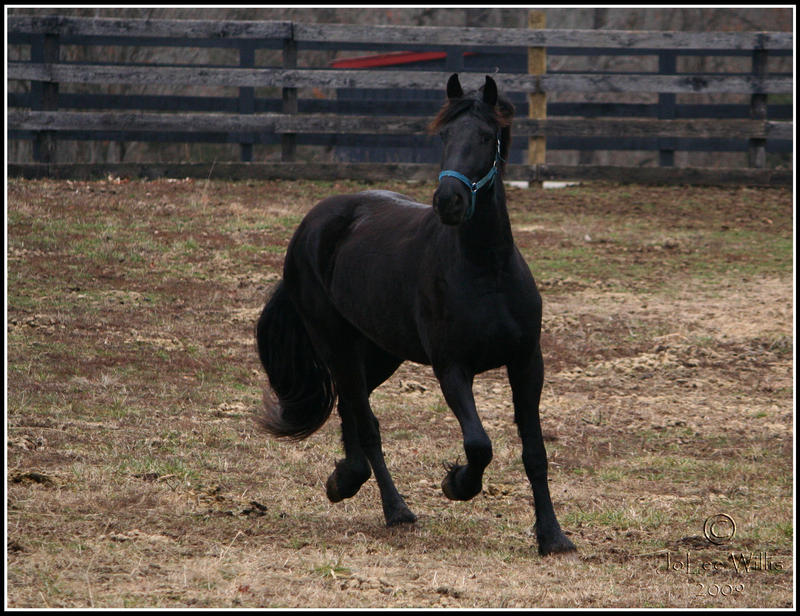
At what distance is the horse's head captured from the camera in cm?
433

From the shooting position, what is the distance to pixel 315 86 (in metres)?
15.1

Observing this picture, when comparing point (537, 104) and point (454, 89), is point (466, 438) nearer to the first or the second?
point (454, 89)

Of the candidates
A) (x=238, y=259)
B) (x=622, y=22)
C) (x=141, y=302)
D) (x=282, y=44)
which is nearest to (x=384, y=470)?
Result: (x=141, y=302)

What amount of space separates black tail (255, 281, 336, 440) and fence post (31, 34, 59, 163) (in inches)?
394

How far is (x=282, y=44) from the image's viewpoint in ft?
50.3

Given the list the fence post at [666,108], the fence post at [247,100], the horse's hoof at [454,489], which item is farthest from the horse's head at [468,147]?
the fence post at [666,108]

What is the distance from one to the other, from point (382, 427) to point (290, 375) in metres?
1.43

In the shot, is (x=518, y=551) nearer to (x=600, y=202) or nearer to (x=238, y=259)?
(x=238, y=259)

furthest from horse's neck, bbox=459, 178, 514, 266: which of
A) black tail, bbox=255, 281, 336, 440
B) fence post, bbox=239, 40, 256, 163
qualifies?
fence post, bbox=239, 40, 256, 163

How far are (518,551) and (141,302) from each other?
253 inches

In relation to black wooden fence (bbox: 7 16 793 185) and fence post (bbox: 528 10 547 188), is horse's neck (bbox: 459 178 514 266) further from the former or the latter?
fence post (bbox: 528 10 547 188)

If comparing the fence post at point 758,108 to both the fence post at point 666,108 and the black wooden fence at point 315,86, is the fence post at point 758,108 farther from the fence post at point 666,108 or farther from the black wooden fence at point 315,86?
the fence post at point 666,108

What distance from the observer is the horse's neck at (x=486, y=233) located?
4.68 metres
